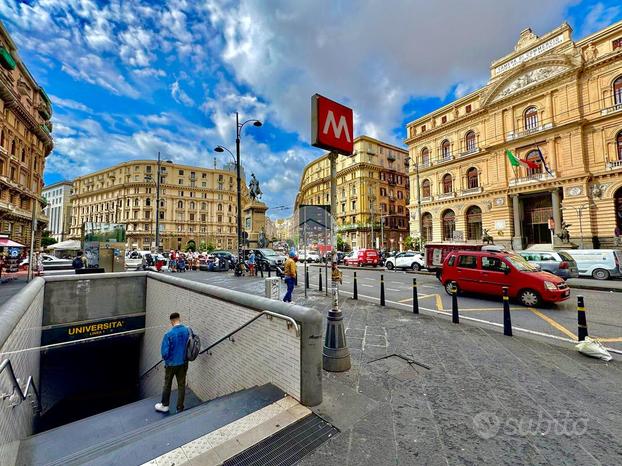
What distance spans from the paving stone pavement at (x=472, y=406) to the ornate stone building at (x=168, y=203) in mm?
73201

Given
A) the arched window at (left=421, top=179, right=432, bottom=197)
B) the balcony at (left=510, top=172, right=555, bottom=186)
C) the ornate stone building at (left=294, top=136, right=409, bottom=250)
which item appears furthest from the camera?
the ornate stone building at (left=294, top=136, right=409, bottom=250)

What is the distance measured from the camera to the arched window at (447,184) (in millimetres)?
39678

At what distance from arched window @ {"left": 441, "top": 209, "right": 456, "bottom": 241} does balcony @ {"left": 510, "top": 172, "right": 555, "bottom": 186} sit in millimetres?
8189

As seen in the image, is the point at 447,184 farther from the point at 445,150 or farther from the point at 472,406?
the point at 472,406

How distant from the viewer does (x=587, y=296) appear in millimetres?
11336

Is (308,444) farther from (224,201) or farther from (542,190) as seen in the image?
(224,201)

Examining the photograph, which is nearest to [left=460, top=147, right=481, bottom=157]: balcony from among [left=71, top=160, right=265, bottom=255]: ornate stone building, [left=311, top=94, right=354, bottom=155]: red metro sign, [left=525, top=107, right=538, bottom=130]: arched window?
[left=525, top=107, right=538, bottom=130]: arched window

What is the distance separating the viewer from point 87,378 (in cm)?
1016

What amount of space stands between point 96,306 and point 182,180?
8116 cm

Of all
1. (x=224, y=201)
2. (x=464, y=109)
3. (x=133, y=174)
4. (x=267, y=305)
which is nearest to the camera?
(x=267, y=305)

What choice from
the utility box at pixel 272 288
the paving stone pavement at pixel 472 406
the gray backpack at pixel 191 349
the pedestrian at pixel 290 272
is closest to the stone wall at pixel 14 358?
the gray backpack at pixel 191 349

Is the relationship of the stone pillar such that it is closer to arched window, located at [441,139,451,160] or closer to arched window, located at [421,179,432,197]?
arched window, located at [441,139,451,160]

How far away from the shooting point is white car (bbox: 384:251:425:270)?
2417 centimetres

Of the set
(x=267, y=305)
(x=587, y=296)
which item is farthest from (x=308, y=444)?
(x=587, y=296)
